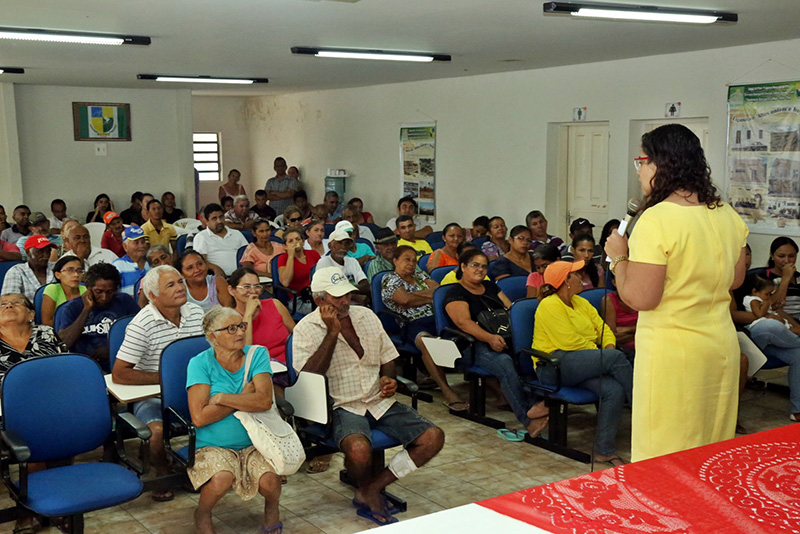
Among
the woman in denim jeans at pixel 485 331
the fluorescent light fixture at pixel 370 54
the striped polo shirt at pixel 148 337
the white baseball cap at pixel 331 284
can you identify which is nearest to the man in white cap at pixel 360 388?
the white baseball cap at pixel 331 284

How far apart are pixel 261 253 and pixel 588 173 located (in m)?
4.27

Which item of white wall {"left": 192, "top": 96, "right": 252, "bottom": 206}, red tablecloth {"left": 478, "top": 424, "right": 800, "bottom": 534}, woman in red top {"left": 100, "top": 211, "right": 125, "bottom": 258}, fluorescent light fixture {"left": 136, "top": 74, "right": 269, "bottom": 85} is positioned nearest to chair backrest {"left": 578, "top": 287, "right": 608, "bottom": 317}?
red tablecloth {"left": 478, "top": 424, "right": 800, "bottom": 534}

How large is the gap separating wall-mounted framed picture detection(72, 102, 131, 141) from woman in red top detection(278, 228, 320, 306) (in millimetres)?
7104

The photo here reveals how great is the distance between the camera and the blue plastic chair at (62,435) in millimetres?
3127

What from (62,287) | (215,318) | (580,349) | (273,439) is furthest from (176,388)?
(580,349)

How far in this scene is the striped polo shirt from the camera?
4078mm

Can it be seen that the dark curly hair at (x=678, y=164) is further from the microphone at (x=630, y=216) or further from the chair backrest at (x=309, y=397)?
the chair backrest at (x=309, y=397)

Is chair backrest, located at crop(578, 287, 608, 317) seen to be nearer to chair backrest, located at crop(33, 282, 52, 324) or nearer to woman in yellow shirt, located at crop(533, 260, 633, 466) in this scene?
woman in yellow shirt, located at crop(533, 260, 633, 466)

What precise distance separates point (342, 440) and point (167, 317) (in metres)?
1.23

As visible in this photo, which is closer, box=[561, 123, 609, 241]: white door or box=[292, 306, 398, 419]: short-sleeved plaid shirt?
box=[292, 306, 398, 419]: short-sleeved plaid shirt

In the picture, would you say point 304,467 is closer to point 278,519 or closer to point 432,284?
point 278,519

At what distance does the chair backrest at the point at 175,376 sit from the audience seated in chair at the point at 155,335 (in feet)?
1.00

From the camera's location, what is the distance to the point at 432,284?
240 inches

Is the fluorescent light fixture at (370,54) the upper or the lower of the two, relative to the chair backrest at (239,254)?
upper
